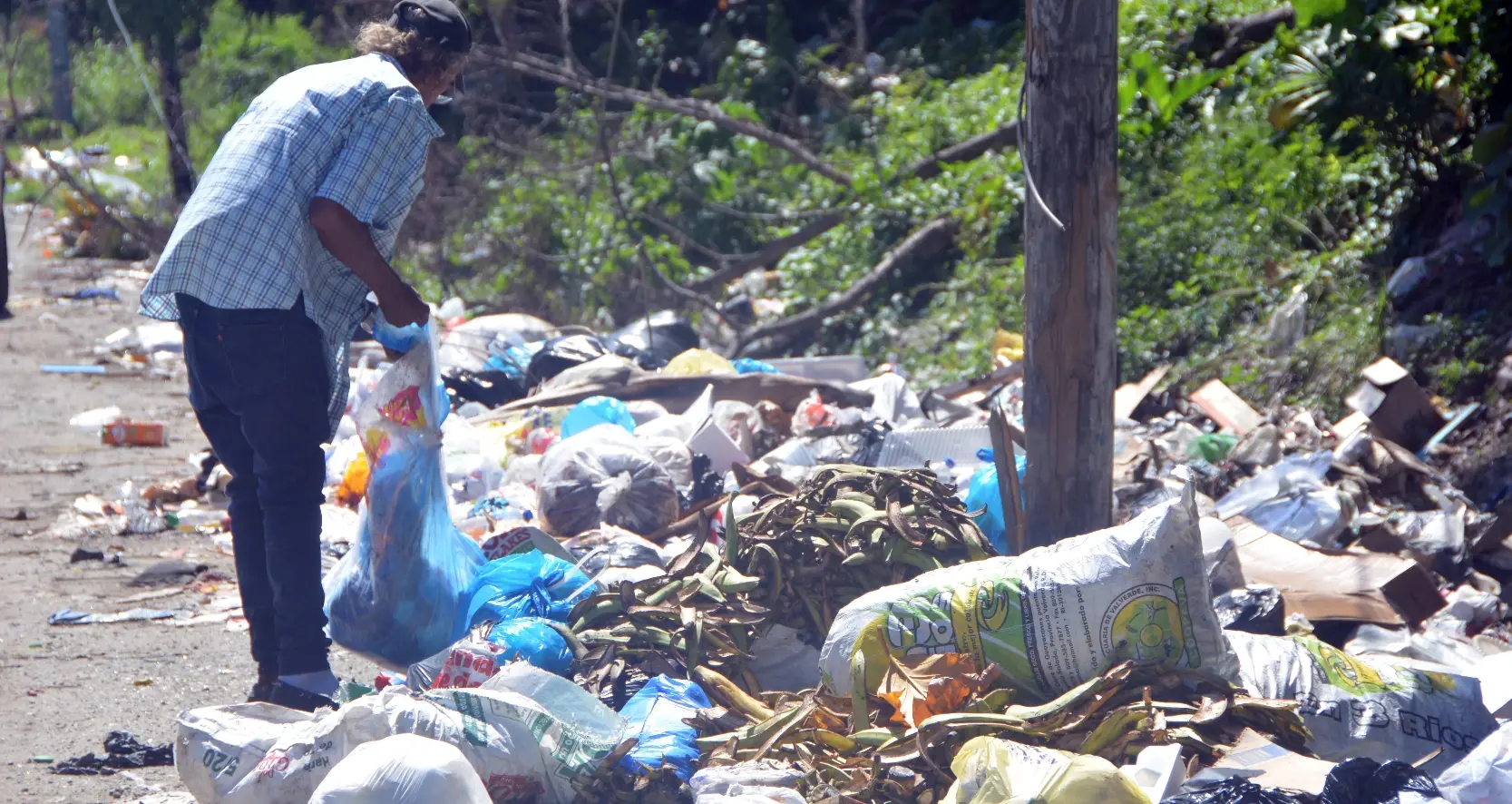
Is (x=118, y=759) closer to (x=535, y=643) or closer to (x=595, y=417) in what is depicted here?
(x=535, y=643)

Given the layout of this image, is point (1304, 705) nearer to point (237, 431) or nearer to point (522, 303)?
point (237, 431)

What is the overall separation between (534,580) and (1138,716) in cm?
160

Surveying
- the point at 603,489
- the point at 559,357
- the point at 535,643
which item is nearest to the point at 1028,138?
the point at 535,643

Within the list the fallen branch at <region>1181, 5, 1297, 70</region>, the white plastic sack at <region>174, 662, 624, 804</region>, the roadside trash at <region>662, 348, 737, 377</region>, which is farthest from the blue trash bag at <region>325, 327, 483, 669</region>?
the fallen branch at <region>1181, 5, 1297, 70</region>

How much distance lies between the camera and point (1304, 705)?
105 inches

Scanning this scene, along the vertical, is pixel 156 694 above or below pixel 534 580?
below

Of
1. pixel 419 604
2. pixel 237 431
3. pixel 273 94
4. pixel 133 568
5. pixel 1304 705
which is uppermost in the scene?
pixel 273 94

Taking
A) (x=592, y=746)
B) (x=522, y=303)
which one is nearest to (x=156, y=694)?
(x=592, y=746)

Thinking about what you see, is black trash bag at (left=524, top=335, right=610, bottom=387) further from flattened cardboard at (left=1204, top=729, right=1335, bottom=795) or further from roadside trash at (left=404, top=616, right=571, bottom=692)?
flattened cardboard at (left=1204, top=729, right=1335, bottom=795)

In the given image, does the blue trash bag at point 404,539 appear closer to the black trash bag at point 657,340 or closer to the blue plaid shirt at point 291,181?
the blue plaid shirt at point 291,181

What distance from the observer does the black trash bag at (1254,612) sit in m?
3.27

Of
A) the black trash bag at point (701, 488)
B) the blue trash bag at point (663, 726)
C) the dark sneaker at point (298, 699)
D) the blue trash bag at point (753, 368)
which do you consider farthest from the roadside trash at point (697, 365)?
the blue trash bag at point (663, 726)

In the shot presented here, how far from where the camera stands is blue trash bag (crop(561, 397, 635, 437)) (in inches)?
197

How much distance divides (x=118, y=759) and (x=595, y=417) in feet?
7.74
